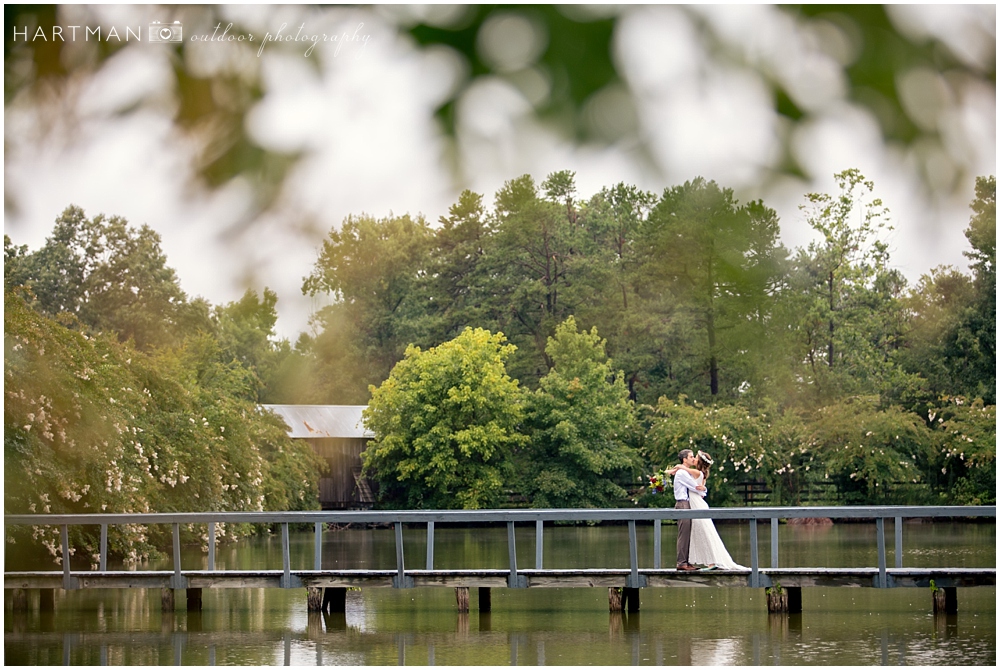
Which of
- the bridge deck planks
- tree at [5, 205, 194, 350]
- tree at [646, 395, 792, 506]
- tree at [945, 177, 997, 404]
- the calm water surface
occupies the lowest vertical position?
the calm water surface

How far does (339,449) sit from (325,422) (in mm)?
913

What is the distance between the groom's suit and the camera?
11.7 meters

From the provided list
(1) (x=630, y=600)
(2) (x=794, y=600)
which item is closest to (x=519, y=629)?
(1) (x=630, y=600)

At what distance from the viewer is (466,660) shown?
A: 9.12m

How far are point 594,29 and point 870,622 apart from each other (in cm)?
1096

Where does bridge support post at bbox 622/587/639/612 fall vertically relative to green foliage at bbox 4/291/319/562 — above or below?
below

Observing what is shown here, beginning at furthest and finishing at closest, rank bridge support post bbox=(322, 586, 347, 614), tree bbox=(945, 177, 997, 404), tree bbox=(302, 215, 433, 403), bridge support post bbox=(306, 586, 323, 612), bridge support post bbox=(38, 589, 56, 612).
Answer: tree bbox=(945, 177, 997, 404) → bridge support post bbox=(38, 589, 56, 612) → bridge support post bbox=(322, 586, 347, 614) → bridge support post bbox=(306, 586, 323, 612) → tree bbox=(302, 215, 433, 403)

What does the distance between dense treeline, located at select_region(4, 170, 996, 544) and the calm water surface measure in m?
1.63

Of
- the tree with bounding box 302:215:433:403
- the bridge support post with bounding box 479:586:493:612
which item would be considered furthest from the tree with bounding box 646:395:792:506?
the tree with bounding box 302:215:433:403

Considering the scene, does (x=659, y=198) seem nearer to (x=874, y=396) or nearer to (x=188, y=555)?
(x=188, y=555)

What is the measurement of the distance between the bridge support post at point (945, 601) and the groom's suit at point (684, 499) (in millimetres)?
2364

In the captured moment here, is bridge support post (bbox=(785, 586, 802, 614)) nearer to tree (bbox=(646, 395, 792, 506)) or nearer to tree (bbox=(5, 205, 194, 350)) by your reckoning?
tree (bbox=(5, 205, 194, 350))

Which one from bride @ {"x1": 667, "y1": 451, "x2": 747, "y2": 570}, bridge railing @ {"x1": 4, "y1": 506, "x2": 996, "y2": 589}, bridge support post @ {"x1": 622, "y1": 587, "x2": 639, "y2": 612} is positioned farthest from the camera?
bridge support post @ {"x1": 622, "y1": 587, "x2": 639, "y2": 612}

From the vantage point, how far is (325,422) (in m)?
37.5
